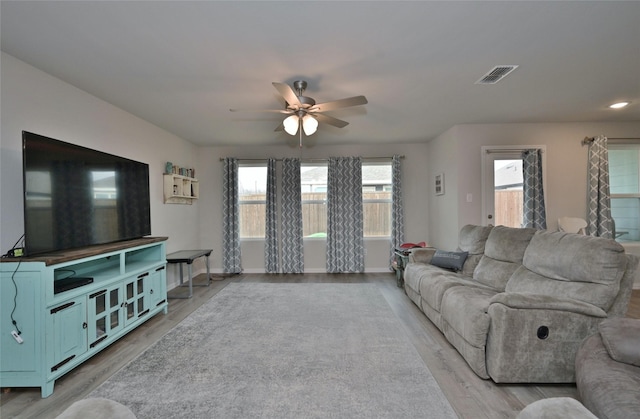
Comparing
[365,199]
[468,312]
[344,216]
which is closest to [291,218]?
[344,216]

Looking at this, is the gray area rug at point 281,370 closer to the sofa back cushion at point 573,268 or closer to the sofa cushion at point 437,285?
the sofa cushion at point 437,285

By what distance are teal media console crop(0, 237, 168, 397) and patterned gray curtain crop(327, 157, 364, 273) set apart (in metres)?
3.40

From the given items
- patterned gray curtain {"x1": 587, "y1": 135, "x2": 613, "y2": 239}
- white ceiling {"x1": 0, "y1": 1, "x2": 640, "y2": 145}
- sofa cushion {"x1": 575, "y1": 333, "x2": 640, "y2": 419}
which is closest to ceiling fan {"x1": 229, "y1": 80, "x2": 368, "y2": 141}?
white ceiling {"x1": 0, "y1": 1, "x2": 640, "y2": 145}

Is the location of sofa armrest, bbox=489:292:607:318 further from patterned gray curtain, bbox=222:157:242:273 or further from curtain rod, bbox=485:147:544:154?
patterned gray curtain, bbox=222:157:242:273

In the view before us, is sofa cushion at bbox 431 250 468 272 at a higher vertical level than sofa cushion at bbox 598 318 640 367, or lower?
higher

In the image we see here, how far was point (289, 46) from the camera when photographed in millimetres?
2160

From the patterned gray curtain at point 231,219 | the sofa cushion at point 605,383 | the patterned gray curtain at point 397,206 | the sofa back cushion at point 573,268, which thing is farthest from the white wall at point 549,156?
the patterned gray curtain at point 231,219

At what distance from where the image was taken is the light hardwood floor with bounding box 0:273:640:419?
179cm

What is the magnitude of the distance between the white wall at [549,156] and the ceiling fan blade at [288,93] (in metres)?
2.85

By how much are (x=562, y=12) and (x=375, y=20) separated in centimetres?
118

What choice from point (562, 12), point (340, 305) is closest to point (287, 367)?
point (340, 305)

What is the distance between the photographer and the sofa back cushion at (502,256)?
283 cm

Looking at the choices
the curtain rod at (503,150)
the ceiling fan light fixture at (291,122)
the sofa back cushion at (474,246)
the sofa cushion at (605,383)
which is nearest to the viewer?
the sofa cushion at (605,383)

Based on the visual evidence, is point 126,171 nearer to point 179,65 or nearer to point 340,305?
point 179,65
